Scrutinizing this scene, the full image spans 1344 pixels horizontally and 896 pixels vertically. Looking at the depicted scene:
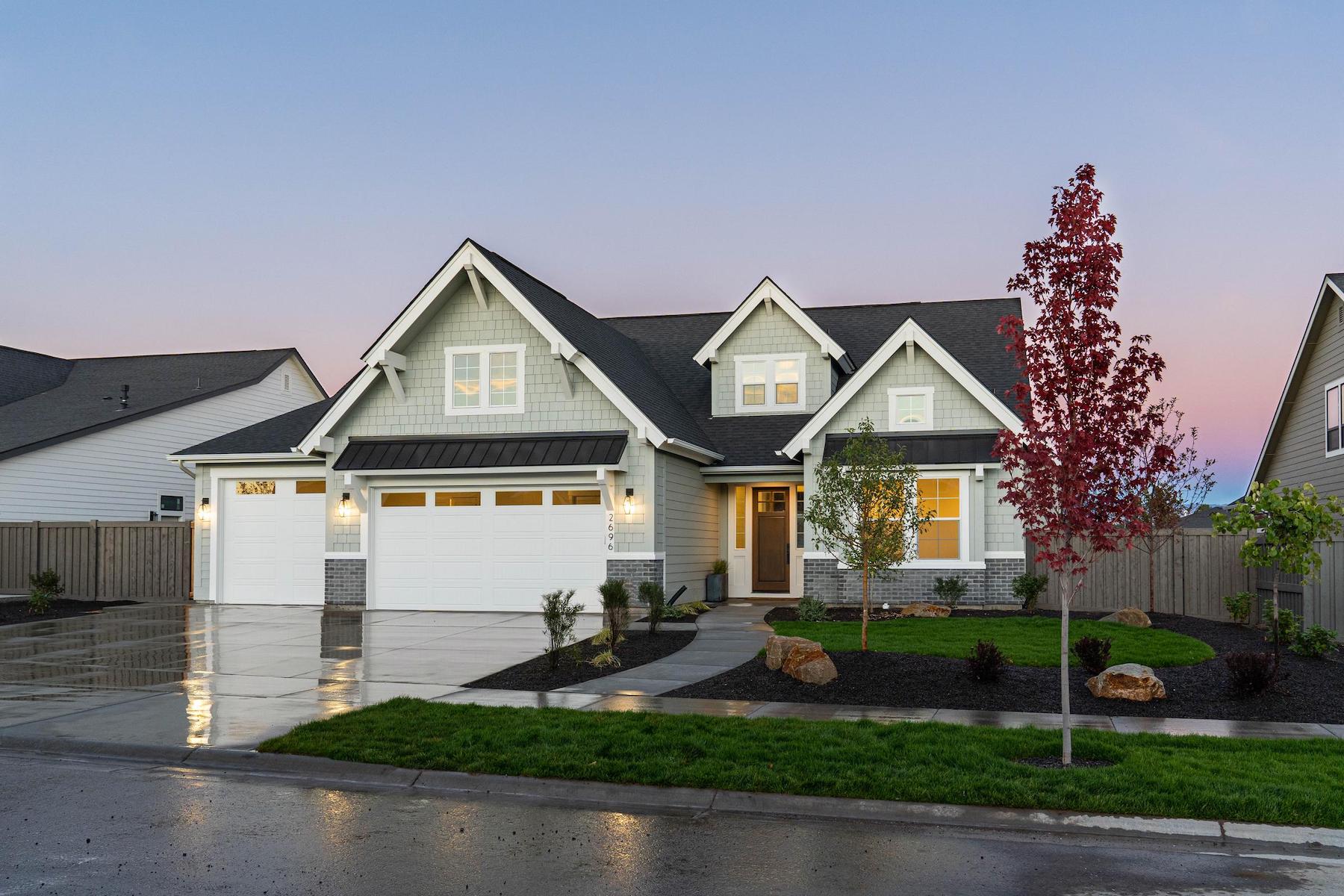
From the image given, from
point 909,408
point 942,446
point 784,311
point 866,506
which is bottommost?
point 866,506

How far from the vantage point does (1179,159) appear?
2120 centimetres

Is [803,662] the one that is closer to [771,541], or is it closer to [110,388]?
[771,541]

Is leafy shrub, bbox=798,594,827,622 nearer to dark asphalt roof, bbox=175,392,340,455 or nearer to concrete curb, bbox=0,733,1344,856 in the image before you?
dark asphalt roof, bbox=175,392,340,455

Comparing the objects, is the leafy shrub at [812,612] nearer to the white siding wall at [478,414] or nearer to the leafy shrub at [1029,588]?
the white siding wall at [478,414]

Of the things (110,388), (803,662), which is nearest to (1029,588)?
(803,662)

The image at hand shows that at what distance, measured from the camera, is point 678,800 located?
7621mm

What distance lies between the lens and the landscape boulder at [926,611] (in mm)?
20000

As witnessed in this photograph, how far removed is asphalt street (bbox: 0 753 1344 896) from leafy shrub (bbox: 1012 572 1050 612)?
14.3 meters

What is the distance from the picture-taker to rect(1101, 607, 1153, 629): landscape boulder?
59.2 feet

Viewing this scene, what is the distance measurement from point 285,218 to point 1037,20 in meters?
21.4

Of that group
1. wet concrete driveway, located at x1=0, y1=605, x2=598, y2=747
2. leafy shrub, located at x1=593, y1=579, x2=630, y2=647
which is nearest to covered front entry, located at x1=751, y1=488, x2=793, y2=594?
wet concrete driveway, located at x1=0, y1=605, x2=598, y2=747

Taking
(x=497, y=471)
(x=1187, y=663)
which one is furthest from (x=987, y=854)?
(x=497, y=471)

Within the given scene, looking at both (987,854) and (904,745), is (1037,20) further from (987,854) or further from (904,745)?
(987,854)

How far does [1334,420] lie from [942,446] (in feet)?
27.9
